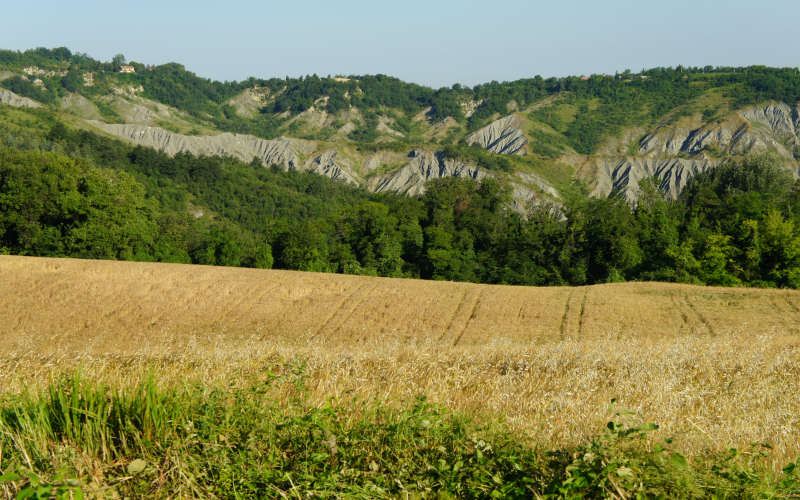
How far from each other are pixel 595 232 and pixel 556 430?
63.8 m

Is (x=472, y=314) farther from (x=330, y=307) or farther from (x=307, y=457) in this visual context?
(x=307, y=457)

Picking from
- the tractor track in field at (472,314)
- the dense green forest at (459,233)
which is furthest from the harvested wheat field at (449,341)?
the dense green forest at (459,233)

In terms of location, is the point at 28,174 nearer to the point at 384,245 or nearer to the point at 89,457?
the point at 384,245

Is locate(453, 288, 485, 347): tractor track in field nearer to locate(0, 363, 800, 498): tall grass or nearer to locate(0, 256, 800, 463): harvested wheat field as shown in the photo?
locate(0, 256, 800, 463): harvested wheat field

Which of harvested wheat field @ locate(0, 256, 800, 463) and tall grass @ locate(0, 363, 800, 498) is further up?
tall grass @ locate(0, 363, 800, 498)

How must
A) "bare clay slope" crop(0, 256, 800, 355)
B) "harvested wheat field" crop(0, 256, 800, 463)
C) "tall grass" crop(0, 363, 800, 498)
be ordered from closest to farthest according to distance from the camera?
"tall grass" crop(0, 363, 800, 498) < "harvested wheat field" crop(0, 256, 800, 463) < "bare clay slope" crop(0, 256, 800, 355)

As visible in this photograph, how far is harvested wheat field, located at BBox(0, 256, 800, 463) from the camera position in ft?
19.6

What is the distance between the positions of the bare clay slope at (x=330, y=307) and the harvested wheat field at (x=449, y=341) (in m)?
0.16

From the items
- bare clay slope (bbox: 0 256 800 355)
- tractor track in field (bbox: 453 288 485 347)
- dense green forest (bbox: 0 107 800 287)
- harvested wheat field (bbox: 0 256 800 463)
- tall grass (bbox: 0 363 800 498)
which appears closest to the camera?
tall grass (bbox: 0 363 800 498)

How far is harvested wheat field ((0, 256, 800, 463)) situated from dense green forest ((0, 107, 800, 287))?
2242cm

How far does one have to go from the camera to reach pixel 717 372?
27.8 ft

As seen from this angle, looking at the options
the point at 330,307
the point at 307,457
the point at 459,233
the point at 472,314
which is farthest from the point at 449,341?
the point at 459,233

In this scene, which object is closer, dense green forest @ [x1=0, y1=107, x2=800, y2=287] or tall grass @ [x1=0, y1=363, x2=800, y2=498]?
tall grass @ [x1=0, y1=363, x2=800, y2=498]

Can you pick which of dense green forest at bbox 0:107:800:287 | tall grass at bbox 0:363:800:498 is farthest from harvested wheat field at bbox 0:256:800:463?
dense green forest at bbox 0:107:800:287
